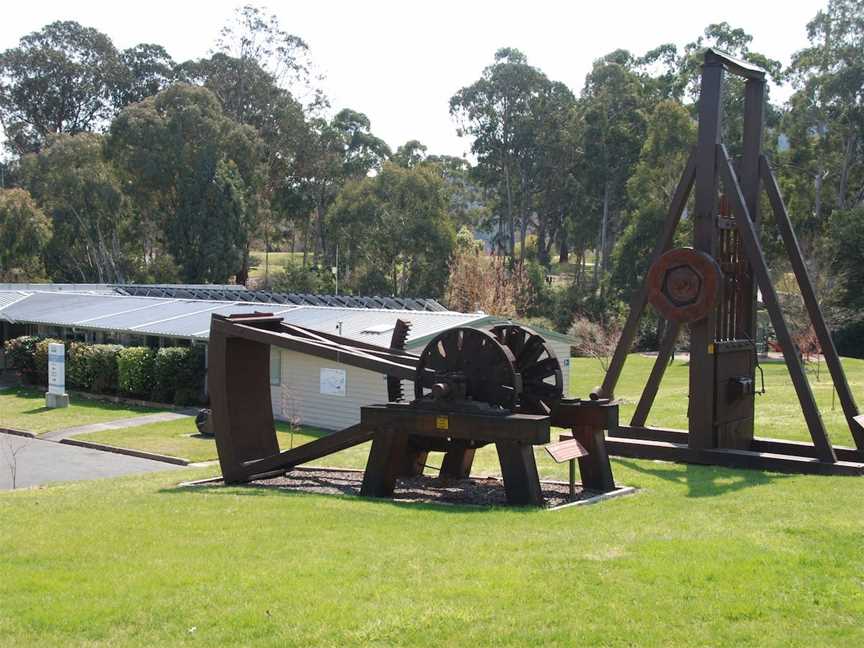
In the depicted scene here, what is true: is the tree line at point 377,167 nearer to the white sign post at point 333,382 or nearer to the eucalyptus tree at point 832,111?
the eucalyptus tree at point 832,111

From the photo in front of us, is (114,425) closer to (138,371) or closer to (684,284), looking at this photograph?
(138,371)

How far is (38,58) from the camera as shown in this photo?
74312 millimetres

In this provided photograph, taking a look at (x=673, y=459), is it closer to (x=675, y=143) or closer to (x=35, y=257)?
(x=675, y=143)

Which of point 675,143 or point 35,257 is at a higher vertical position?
point 675,143

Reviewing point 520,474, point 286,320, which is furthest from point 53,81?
point 520,474

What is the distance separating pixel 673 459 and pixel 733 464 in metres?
0.87

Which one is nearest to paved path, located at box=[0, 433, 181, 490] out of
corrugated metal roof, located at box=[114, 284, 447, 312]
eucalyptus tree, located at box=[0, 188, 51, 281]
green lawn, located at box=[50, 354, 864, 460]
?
green lawn, located at box=[50, 354, 864, 460]

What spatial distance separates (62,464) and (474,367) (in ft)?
43.0

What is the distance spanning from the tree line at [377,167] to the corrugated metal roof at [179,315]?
1633cm

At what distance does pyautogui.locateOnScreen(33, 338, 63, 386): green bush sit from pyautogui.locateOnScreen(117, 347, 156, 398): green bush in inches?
196

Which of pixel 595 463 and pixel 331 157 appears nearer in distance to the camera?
pixel 595 463

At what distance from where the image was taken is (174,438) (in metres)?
25.0

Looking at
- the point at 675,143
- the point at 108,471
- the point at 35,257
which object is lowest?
the point at 108,471

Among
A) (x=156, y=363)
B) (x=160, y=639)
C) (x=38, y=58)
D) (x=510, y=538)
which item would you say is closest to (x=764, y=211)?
(x=156, y=363)
